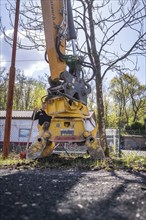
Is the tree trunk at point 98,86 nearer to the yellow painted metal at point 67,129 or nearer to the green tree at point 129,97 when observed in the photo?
the yellow painted metal at point 67,129

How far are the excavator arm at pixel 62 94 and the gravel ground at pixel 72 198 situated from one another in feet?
7.88

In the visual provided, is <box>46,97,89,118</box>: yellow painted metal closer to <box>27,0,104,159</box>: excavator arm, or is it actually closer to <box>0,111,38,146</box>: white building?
<box>27,0,104,159</box>: excavator arm

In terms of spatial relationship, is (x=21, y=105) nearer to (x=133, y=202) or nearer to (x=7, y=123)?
(x=7, y=123)

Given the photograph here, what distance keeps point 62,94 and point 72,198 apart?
394cm

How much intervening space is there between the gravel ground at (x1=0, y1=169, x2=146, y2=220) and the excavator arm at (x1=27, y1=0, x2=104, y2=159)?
7.88 ft

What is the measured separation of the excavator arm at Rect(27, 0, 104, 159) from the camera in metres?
6.63

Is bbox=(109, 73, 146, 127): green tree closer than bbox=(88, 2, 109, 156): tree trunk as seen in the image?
No

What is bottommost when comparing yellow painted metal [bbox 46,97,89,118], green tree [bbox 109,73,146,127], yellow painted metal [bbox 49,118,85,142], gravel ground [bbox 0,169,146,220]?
gravel ground [bbox 0,169,146,220]

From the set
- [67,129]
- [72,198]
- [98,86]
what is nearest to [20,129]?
[98,86]

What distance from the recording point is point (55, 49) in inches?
281

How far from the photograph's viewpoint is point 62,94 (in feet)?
21.9

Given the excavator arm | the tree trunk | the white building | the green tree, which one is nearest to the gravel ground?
the excavator arm

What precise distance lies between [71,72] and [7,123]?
2620 mm

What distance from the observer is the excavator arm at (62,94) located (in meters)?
6.63
